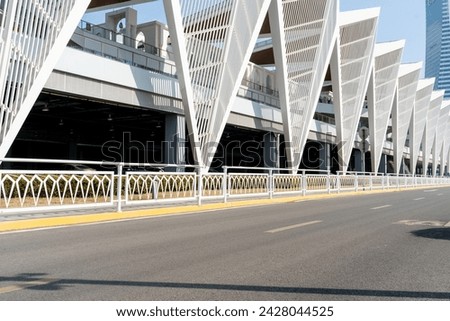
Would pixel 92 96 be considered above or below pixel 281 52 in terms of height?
below

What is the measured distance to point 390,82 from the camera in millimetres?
52719

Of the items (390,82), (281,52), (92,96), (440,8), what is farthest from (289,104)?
(440,8)

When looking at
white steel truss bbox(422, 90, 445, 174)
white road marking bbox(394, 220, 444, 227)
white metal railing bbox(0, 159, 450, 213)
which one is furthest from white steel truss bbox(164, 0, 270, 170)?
white steel truss bbox(422, 90, 445, 174)

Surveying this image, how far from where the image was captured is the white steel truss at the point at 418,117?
69.1 m

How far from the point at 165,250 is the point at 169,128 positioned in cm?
1765

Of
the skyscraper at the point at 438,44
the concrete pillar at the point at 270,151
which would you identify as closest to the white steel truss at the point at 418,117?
the concrete pillar at the point at 270,151

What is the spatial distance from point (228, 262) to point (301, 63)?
29.5 m

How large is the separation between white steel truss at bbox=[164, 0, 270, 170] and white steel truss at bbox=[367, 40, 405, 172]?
27991mm

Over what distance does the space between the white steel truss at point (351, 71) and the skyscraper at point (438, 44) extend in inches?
4872

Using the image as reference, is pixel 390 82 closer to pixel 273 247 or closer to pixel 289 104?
pixel 289 104

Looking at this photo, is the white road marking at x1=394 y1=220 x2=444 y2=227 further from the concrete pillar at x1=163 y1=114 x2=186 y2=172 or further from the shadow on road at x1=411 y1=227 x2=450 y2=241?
the concrete pillar at x1=163 y1=114 x2=186 y2=172

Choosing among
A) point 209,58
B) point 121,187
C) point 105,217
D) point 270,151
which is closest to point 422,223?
point 105,217

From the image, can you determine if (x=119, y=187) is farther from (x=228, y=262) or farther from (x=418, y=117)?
(x=418, y=117)

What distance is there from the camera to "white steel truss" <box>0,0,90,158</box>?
13.8 metres
